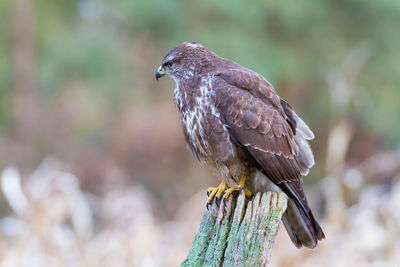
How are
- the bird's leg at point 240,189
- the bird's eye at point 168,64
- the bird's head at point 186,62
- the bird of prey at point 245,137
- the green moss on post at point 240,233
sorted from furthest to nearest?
the bird's eye at point 168,64 → the bird's head at point 186,62 → the bird of prey at point 245,137 → the bird's leg at point 240,189 → the green moss on post at point 240,233

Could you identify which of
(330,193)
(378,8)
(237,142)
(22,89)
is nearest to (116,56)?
(22,89)

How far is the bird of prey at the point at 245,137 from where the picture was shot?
3889 millimetres

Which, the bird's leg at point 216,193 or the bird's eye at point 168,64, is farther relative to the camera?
the bird's eye at point 168,64

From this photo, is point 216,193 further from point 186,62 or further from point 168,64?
point 168,64

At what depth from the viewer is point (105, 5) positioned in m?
14.3

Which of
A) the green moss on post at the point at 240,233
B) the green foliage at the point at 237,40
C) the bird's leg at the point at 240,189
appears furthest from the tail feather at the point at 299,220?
the green foliage at the point at 237,40

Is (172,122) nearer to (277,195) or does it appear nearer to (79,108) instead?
(79,108)

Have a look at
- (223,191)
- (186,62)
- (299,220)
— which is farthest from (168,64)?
(299,220)

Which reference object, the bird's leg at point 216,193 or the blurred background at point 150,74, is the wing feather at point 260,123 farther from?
the blurred background at point 150,74

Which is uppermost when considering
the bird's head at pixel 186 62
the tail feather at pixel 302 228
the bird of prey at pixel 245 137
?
the bird's head at pixel 186 62

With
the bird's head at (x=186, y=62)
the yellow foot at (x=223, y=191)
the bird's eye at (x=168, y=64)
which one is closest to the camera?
the yellow foot at (x=223, y=191)

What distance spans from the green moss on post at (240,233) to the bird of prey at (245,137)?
0.56 m

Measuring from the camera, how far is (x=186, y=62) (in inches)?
173

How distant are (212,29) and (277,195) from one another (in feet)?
35.9
